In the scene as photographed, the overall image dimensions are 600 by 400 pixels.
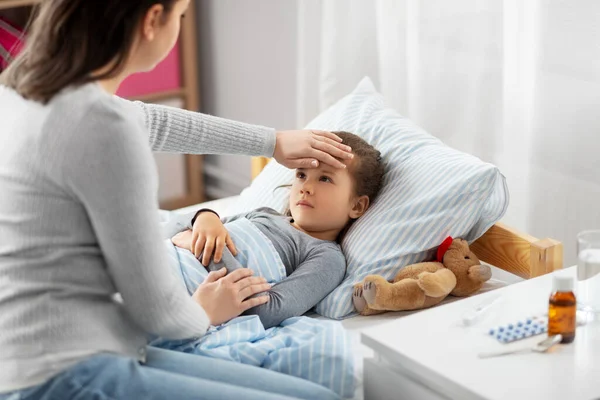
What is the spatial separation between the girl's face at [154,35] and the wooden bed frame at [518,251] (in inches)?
30.2

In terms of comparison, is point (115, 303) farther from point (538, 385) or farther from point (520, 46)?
point (520, 46)

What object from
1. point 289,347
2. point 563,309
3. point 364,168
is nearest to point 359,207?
point 364,168

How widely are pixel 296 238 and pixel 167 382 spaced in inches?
21.0

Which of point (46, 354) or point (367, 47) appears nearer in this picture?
point (46, 354)

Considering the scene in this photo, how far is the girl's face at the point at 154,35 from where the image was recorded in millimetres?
1173

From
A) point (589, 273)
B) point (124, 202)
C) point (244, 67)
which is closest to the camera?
point (124, 202)

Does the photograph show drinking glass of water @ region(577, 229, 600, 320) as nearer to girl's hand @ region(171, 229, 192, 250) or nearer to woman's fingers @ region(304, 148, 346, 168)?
woman's fingers @ region(304, 148, 346, 168)

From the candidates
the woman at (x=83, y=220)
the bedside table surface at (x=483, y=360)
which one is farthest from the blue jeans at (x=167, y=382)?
the bedside table surface at (x=483, y=360)

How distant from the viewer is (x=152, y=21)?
Answer: 3.86 feet

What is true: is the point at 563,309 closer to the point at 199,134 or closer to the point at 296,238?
the point at 296,238

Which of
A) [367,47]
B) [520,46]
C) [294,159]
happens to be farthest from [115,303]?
[367,47]

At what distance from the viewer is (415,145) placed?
1794 mm

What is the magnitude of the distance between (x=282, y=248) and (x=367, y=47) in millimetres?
894

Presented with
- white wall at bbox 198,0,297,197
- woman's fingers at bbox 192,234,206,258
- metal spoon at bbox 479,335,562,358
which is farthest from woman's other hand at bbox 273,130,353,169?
white wall at bbox 198,0,297,197
